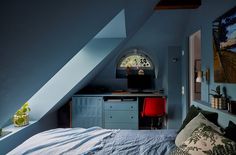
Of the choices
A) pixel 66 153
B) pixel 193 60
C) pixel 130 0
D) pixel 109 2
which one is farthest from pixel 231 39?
pixel 66 153

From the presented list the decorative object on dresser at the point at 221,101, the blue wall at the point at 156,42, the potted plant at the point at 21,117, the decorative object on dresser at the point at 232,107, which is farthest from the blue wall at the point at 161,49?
the decorative object on dresser at the point at 232,107

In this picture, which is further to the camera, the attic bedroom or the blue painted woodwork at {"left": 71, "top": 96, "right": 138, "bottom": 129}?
the blue painted woodwork at {"left": 71, "top": 96, "right": 138, "bottom": 129}

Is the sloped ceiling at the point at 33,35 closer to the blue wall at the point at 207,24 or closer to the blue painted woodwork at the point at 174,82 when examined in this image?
the blue wall at the point at 207,24

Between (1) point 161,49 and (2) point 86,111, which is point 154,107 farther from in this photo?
(2) point 86,111

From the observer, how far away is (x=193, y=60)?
365 centimetres

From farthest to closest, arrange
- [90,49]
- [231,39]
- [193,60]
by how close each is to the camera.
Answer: [193,60] < [90,49] < [231,39]

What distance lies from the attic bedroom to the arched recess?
25 mm

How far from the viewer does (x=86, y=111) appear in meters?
4.22

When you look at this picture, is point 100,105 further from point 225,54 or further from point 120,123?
point 225,54

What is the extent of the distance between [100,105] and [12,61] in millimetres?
3319

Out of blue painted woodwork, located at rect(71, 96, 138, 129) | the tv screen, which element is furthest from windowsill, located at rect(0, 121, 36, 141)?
the tv screen

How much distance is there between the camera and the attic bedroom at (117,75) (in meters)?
1.08

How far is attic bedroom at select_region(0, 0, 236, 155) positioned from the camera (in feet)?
3.54

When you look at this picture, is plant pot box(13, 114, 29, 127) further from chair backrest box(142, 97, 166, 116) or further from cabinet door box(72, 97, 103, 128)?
chair backrest box(142, 97, 166, 116)
